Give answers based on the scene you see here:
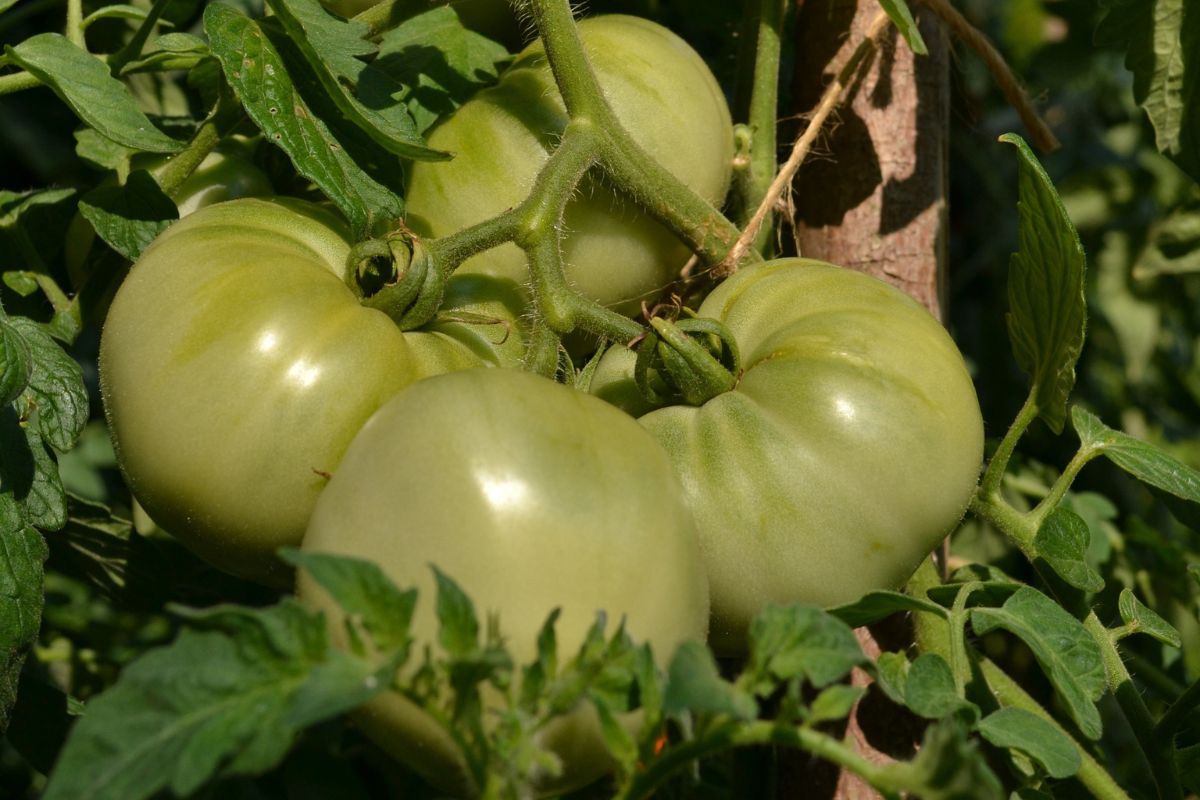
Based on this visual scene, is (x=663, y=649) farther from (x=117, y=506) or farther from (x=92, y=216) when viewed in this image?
(x=117, y=506)

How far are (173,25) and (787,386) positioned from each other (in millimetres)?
782

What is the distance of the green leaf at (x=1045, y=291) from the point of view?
2.95 feet

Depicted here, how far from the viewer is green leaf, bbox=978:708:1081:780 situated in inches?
30.7

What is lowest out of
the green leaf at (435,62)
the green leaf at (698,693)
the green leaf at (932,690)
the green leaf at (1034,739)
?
the green leaf at (1034,739)

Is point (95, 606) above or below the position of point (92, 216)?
below

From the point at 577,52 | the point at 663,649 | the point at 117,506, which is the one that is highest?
the point at 577,52

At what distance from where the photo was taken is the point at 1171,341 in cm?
223

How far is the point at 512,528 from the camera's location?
0.68 metres

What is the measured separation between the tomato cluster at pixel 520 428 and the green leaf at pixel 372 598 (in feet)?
0.14

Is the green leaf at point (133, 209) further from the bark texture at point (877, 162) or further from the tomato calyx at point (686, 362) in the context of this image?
the bark texture at point (877, 162)

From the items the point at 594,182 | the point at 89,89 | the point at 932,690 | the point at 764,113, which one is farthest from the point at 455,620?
the point at 764,113

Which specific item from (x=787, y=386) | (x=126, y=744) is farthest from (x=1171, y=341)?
(x=126, y=744)

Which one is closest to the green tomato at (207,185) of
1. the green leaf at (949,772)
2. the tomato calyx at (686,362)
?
the tomato calyx at (686,362)

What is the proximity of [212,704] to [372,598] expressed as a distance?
88 millimetres
